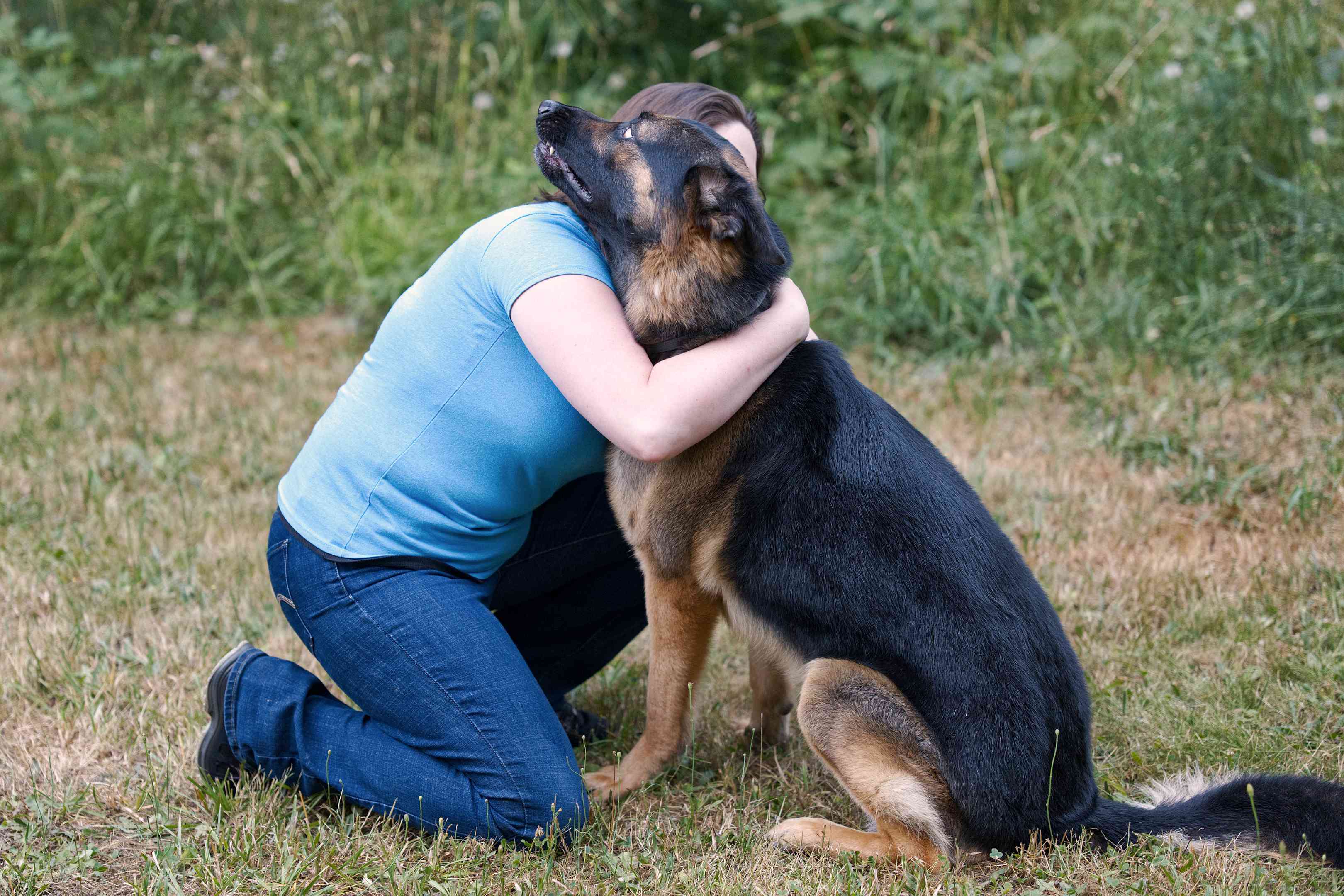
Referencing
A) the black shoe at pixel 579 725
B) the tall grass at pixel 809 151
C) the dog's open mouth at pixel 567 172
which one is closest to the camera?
the dog's open mouth at pixel 567 172

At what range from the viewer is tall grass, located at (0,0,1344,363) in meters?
5.25

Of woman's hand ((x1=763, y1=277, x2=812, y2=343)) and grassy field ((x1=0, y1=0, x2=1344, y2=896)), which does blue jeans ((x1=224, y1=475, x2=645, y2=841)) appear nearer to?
grassy field ((x1=0, y1=0, x2=1344, y2=896))

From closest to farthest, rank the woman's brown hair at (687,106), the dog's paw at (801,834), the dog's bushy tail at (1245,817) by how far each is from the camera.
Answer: the dog's bushy tail at (1245,817) → the dog's paw at (801,834) → the woman's brown hair at (687,106)

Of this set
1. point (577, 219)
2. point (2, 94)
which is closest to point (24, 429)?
point (2, 94)

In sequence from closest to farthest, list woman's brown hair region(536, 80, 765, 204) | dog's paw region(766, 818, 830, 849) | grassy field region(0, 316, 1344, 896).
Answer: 1. grassy field region(0, 316, 1344, 896)
2. dog's paw region(766, 818, 830, 849)
3. woman's brown hair region(536, 80, 765, 204)

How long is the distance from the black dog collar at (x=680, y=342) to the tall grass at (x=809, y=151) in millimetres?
3101

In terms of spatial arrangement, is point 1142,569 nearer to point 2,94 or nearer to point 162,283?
point 162,283

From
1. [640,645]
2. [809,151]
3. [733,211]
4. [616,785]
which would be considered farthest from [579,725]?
[809,151]

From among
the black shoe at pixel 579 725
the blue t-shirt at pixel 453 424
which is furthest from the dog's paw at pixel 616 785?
the blue t-shirt at pixel 453 424

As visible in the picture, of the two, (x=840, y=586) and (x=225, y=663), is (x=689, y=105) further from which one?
(x=225, y=663)

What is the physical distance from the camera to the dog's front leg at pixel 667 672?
2.69m

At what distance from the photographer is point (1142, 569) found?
12.3ft

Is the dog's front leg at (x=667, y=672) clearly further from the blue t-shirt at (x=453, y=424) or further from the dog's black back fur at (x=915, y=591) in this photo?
the blue t-shirt at (x=453, y=424)

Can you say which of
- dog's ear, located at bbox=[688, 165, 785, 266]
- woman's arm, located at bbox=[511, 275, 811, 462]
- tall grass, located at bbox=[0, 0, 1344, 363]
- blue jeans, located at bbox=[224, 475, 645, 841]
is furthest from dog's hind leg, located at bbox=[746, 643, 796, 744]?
tall grass, located at bbox=[0, 0, 1344, 363]
